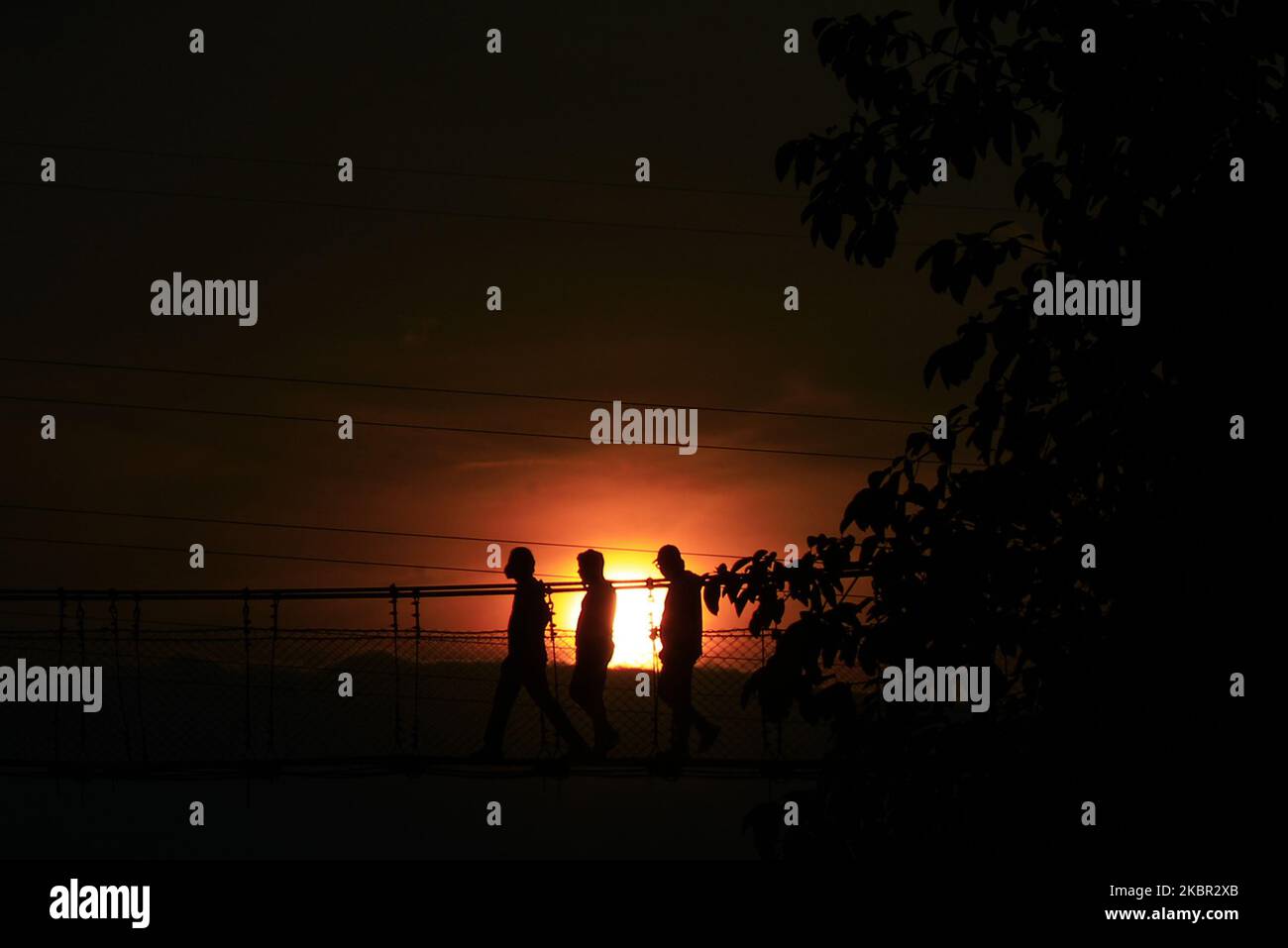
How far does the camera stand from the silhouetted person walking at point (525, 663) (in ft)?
24.2

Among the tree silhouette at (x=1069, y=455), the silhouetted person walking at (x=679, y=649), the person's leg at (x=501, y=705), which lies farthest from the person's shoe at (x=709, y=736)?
the tree silhouette at (x=1069, y=455)

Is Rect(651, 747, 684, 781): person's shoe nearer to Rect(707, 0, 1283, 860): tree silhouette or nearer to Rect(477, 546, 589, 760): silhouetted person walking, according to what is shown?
Rect(477, 546, 589, 760): silhouetted person walking

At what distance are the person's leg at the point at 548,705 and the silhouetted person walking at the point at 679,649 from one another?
0.51 metres

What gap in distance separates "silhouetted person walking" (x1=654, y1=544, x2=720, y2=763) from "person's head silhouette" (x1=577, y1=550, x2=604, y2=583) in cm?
37

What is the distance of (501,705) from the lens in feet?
24.7

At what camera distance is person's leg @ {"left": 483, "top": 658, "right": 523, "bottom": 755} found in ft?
24.4

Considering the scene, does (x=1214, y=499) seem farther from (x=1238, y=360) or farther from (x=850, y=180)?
(x=850, y=180)

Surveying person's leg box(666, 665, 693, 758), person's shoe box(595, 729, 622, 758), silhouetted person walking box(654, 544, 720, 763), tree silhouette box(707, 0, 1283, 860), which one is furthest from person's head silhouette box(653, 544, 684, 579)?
tree silhouette box(707, 0, 1283, 860)

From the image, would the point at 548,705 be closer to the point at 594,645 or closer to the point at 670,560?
the point at 594,645

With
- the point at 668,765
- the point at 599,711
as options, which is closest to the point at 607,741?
the point at 599,711

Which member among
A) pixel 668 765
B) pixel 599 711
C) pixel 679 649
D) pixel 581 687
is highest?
pixel 679 649

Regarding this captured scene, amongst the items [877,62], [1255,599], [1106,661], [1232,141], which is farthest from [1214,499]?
[877,62]

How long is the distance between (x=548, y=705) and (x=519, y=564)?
0.79m
